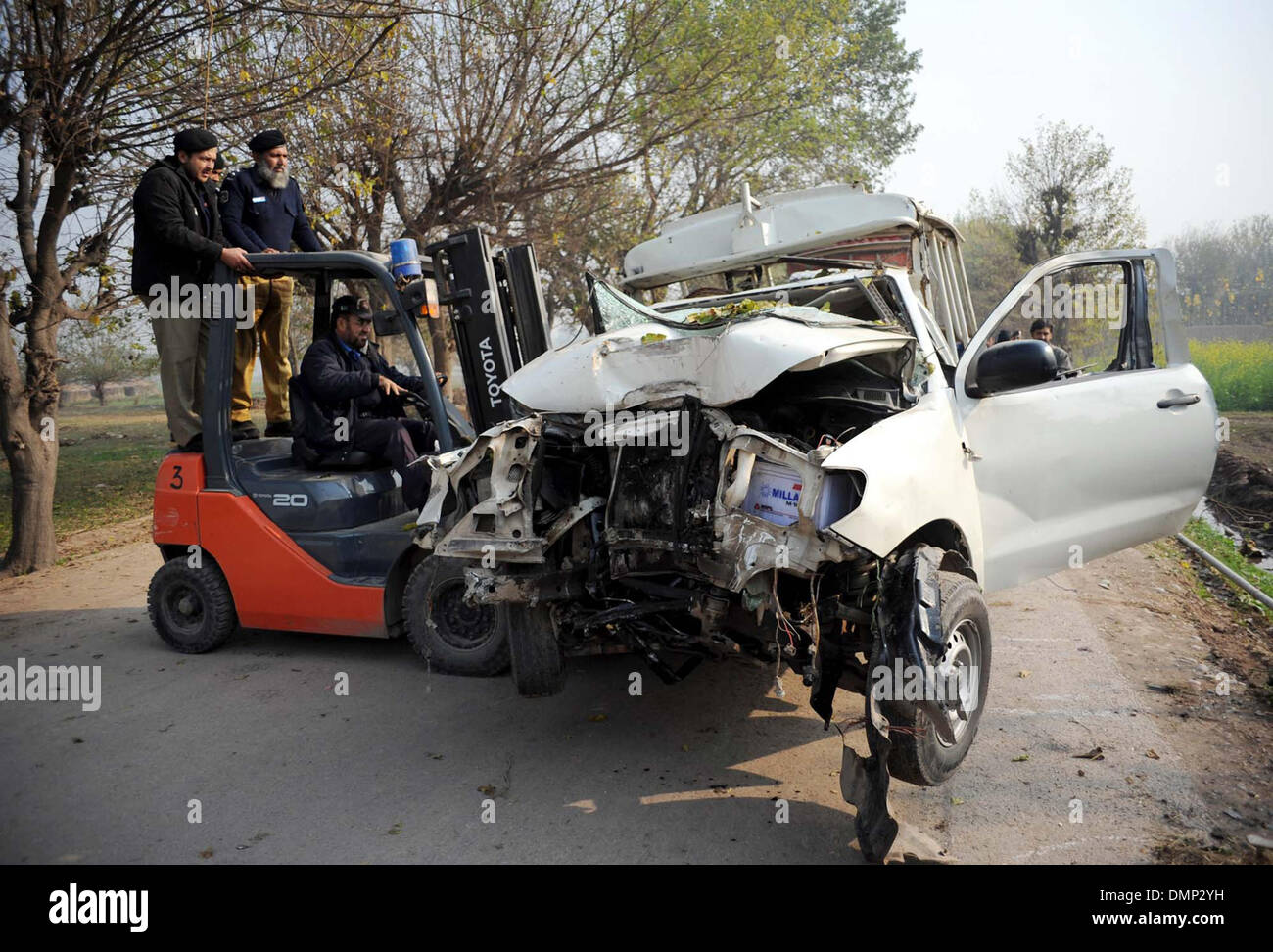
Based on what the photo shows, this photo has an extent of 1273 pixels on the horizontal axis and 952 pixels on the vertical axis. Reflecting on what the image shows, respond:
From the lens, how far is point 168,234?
5.57 m

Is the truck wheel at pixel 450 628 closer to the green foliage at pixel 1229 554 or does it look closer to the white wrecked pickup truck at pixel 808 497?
the white wrecked pickup truck at pixel 808 497

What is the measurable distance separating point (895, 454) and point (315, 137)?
923 cm

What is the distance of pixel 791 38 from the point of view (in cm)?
1620

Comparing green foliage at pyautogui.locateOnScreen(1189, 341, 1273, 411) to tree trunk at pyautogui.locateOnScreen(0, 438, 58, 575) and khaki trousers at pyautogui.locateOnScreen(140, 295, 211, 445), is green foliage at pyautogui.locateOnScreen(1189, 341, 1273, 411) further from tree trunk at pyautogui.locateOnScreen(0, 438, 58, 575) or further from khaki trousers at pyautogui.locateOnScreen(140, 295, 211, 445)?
tree trunk at pyautogui.locateOnScreen(0, 438, 58, 575)

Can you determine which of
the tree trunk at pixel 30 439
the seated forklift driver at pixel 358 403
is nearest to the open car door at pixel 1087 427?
→ the seated forklift driver at pixel 358 403

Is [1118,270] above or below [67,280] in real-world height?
below

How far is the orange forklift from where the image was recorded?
5316 mm

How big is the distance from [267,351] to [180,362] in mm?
546

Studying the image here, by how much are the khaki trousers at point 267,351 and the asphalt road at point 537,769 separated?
1.66 m

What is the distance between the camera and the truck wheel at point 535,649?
4.06 meters

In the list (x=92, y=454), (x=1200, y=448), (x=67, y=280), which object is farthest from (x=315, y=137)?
(x=92, y=454)

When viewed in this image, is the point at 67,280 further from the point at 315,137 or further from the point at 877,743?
the point at 877,743

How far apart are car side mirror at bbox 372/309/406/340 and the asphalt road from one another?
2000 mm

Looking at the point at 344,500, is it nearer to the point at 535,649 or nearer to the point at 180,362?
the point at 180,362
